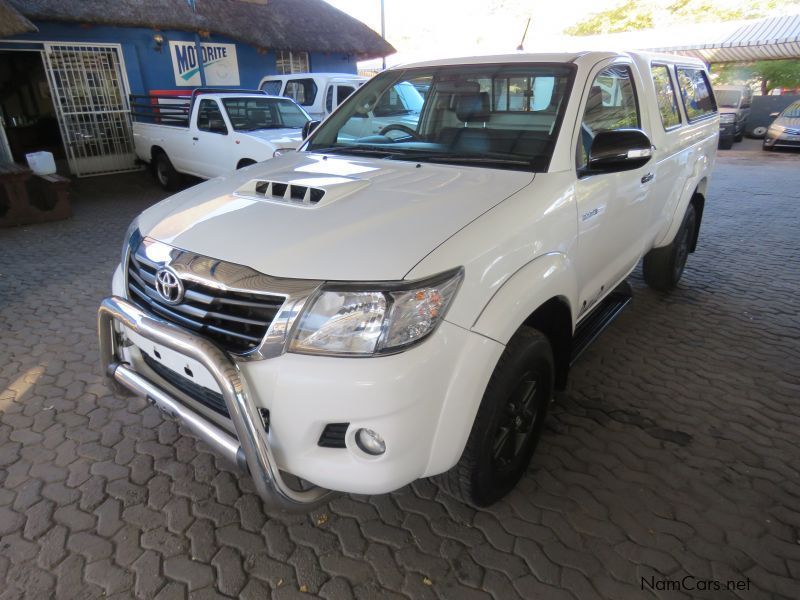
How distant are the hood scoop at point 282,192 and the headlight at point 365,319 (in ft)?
2.05

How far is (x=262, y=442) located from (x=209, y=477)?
1.09m

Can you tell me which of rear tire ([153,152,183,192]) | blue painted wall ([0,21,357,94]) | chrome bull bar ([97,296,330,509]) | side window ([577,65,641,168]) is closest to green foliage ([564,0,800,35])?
blue painted wall ([0,21,357,94])

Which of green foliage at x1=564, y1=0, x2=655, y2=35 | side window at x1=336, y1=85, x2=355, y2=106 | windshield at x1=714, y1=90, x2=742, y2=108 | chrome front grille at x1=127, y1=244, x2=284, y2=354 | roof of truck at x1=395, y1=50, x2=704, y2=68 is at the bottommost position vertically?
windshield at x1=714, y1=90, x2=742, y2=108

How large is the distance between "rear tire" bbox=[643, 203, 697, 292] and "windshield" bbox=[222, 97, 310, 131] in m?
6.22

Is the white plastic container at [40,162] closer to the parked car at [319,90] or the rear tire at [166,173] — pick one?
the rear tire at [166,173]

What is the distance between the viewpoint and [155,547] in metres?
2.22

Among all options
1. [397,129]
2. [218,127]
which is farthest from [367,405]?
[218,127]

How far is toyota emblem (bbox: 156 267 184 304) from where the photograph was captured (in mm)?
2002

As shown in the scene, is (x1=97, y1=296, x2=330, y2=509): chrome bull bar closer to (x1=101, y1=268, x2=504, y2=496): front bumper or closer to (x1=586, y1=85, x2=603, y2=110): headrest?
(x1=101, y1=268, x2=504, y2=496): front bumper

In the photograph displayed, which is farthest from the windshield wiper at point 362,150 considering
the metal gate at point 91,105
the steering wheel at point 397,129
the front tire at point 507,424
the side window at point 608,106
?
the metal gate at point 91,105

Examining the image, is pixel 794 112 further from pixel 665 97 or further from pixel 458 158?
pixel 458 158

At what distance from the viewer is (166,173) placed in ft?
32.9

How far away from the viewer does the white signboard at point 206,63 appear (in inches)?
476

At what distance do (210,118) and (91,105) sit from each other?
12.8 ft
